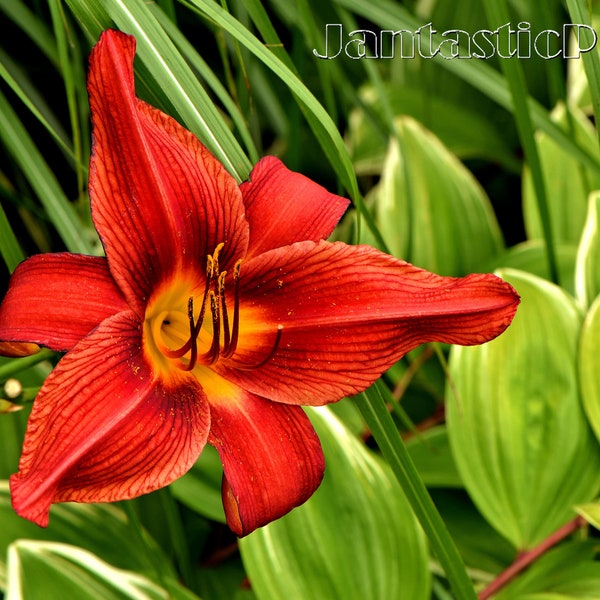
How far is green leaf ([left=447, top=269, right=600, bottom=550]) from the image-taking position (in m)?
0.88

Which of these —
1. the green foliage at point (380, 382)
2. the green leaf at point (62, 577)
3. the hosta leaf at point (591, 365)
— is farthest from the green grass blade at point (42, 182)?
the hosta leaf at point (591, 365)

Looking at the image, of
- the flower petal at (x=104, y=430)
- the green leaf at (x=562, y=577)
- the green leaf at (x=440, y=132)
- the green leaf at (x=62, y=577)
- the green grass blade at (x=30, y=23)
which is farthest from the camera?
the green leaf at (x=440, y=132)

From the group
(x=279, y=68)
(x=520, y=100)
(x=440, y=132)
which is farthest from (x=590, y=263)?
(x=279, y=68)

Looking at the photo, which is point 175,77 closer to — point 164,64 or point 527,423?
point 164,64

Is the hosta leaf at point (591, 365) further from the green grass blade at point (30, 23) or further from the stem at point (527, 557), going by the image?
the green grass blade at point (30, 23)

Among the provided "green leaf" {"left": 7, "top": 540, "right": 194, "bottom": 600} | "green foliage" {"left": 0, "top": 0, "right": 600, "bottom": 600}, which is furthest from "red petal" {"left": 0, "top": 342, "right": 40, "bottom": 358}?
"green leaf" {"left": 7, "top": 540, "right": 194, "bottom": 600}

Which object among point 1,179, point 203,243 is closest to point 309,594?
point 203,243

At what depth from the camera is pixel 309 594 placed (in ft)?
2.50

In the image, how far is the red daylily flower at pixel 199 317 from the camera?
1.62ft

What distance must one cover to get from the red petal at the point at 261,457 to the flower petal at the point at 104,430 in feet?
0.09

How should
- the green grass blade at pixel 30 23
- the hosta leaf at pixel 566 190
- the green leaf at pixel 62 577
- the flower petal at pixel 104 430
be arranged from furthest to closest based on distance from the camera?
the hosta leaf at pixel 566 190
the green grass blade at pixel 30 23
the green leaf at pixel 62 577
the flower petal at pixel 104 430

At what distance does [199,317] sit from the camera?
1.86ft

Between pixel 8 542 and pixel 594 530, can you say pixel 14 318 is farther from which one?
pixel 594 530

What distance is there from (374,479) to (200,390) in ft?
0.97
